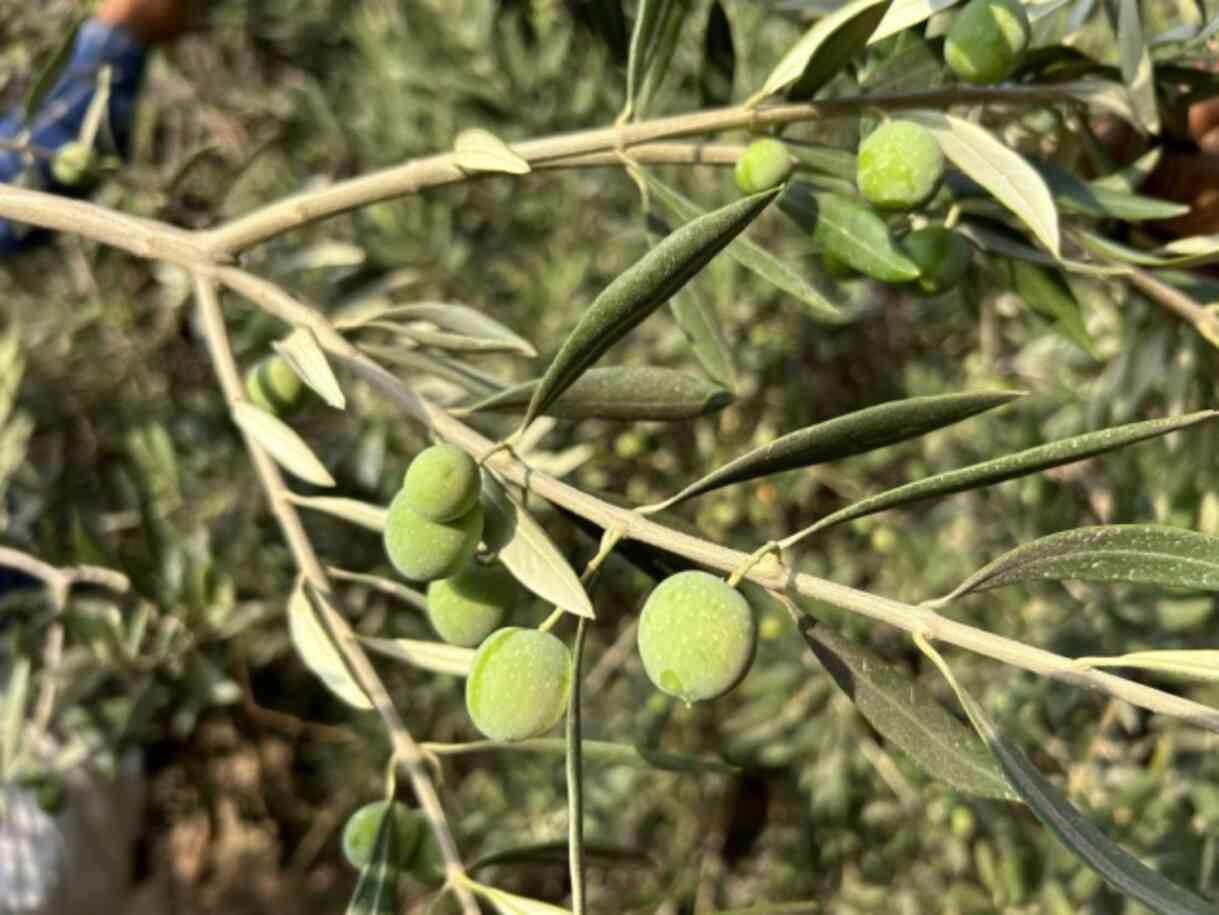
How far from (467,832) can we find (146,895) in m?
2.01

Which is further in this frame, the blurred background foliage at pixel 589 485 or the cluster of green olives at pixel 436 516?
the blurred background foliage at pixel 589 485

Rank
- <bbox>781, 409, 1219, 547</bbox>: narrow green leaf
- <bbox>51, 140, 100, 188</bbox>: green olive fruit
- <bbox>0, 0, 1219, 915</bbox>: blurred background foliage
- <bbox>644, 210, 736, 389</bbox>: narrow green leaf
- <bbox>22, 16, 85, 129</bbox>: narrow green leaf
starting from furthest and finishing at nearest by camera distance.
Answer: <bbox>0, 0, 1219, 915</bbox>: blurred background foliage → <bbox>51, 140, 100, 188</bbox>: green olive fruit → <bbox>22, 16, 85, 129</bbox>: narrow green leaf → <bbox>644, 210, 736, 389</bbox>: narrow green leaf → <bbox>781, 409, 1219, 547</bbox>: narrow green leaf

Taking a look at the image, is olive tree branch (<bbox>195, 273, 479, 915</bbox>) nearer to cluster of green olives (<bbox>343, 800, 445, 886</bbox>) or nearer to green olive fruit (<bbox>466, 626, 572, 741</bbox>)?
cluster of green olives (<bbox>343, 800, 445, 886</bbox>)

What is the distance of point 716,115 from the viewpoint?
2.99 feet

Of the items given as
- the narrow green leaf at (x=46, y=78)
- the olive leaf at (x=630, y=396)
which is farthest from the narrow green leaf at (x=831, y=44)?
the narrow green leaf at (x=46, y=78)

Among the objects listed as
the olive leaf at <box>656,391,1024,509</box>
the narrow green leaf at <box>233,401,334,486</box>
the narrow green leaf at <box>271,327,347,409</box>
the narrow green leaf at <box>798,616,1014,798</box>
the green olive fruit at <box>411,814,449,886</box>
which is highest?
the narrow green leaf at <box>271,327,347,409</box>

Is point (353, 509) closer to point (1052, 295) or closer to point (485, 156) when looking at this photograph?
point (485, 156)

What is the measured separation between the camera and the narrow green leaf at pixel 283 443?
33.1 inches

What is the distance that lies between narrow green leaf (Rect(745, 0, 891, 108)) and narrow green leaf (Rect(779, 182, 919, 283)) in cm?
9

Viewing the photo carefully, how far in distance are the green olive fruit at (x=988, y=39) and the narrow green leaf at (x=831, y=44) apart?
6cm

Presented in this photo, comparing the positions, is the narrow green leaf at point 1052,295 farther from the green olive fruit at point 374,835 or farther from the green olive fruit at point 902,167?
the green olive fruit at point 374,835

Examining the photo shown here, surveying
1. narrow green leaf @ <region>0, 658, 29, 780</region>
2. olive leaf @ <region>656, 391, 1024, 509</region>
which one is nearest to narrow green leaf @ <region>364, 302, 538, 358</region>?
olive leaf @ <region>656, 391, 1024, 509</region>

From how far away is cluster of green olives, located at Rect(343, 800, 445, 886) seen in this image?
89 cm

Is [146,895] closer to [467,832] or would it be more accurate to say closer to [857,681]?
[467,832]
